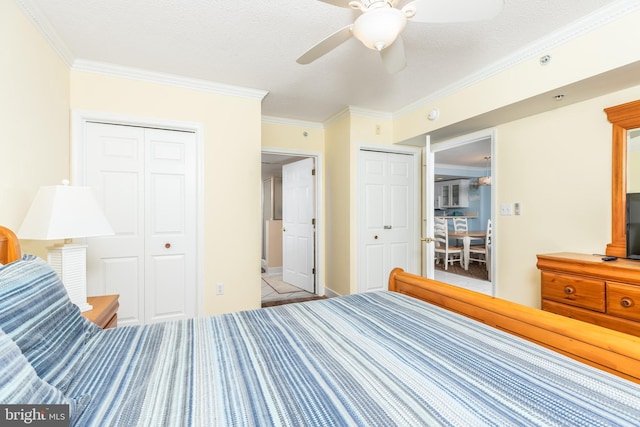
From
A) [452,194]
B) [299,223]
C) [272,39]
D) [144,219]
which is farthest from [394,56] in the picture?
[452,194]

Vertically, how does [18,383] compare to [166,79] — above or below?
below

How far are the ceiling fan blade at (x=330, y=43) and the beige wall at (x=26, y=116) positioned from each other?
5.34ft

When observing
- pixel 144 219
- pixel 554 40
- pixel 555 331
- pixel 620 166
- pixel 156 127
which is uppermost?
pixel 554 40

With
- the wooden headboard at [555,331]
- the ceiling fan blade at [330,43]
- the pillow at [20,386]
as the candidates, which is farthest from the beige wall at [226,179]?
the pillow at [20,386]

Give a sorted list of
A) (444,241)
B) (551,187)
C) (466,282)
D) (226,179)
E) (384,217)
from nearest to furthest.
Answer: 1. (551,187)
2. (226,179)
3. (384,217)
4. (466,282)
5. (444,241)

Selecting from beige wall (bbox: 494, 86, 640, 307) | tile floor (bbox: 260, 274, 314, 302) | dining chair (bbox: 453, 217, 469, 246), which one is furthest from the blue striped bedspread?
dining chair (bbox: 453, 217, 469, 246)

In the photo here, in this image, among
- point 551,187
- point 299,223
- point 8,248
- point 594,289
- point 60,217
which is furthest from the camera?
point 299,223

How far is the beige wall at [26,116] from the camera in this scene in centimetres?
158

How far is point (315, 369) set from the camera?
96 centimetres

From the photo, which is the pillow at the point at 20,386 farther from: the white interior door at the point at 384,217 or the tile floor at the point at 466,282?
the tile floor at the point at 466,282

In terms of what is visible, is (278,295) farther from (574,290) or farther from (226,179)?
(574,290)

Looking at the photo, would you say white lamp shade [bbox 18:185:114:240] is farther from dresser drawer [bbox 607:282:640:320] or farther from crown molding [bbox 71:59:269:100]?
dresser drawer [bbox 607:282:640:320]

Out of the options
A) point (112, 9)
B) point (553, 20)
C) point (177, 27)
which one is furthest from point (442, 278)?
point (112, 9)

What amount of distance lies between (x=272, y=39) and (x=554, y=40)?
6.60ft
